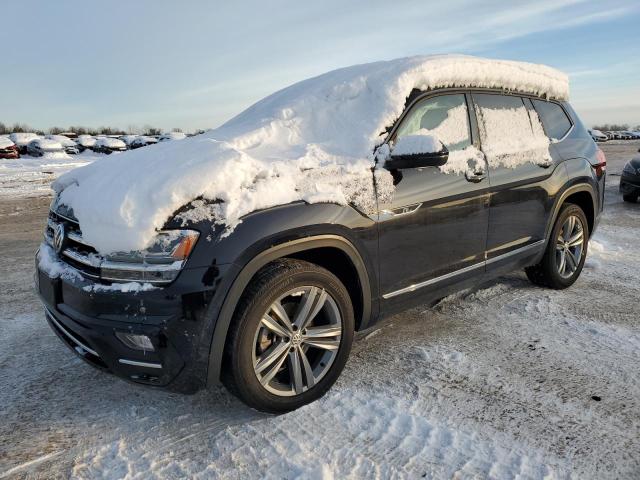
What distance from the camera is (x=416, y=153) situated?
2.79m

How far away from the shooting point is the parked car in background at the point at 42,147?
2934cm

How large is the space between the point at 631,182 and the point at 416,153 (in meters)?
8.42

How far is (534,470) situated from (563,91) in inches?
135

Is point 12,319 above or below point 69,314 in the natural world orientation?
below

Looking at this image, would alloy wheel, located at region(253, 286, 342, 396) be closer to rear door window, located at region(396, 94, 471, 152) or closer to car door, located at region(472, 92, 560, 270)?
rear door window, located at region(396, 94, 471, 152)

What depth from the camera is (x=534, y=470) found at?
215 centimetres

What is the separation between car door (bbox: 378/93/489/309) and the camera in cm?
293

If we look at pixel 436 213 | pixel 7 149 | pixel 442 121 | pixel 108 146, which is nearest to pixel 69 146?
pixel 108 146

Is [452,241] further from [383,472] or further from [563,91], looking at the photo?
[563,91]

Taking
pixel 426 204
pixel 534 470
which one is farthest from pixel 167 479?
pixel 426 204

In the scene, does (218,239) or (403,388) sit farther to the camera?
(403,388)

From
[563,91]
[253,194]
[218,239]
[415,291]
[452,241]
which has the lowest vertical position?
[415,291]

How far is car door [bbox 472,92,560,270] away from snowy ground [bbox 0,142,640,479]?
61 cm

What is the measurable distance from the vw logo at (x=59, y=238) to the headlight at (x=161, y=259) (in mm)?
587
